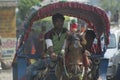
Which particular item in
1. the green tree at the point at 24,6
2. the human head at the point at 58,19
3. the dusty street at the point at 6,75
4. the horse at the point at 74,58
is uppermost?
A: the green tree at the point at 24,6

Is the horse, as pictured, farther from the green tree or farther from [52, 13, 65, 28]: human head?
the green tree

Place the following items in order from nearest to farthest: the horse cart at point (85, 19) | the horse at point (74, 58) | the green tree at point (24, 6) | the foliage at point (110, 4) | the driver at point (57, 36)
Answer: the horse at point (74, 58) < the driver at point (57, 36) < the horse cart at point (85, 19) < the green tree at point (24, 6) < the foliage at point (110, 4)

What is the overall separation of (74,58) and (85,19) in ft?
10.8

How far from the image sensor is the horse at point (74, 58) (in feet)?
27.8

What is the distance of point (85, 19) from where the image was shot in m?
11.7

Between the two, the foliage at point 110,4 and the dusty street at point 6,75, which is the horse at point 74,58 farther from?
the foliage at point 110,4

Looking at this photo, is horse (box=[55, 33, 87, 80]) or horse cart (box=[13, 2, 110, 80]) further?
horse cart (box=[13, 2, 110, 80])

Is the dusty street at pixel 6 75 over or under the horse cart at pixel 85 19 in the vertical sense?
under

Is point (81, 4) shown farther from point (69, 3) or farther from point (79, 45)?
point (79, 45)

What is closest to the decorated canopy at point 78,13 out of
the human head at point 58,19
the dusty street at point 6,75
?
the human head at point 58,19

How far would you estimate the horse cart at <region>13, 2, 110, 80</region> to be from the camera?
9.90m

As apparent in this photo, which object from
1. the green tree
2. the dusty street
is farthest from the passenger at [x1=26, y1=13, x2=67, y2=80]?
the green tree

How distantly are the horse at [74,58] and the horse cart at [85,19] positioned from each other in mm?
675

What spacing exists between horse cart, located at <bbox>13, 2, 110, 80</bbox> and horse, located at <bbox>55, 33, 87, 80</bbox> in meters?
0.68
